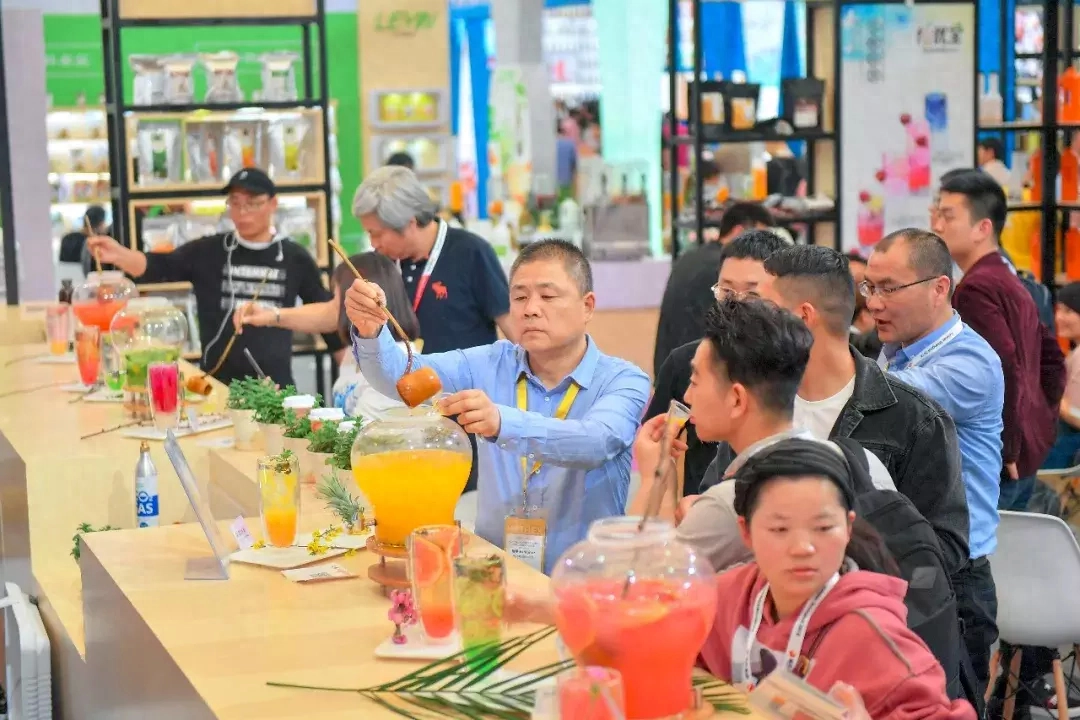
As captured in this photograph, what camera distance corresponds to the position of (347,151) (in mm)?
13719

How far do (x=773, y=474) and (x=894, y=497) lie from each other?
17.0 inches

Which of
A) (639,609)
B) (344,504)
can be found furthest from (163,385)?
(639,609)

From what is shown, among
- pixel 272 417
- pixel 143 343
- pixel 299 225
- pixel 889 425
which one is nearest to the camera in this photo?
pixel 889 425

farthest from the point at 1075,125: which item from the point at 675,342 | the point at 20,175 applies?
the point at 20,175

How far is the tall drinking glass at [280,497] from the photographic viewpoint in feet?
→ 9.16

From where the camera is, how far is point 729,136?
301 inches

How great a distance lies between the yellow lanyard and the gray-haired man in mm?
1877

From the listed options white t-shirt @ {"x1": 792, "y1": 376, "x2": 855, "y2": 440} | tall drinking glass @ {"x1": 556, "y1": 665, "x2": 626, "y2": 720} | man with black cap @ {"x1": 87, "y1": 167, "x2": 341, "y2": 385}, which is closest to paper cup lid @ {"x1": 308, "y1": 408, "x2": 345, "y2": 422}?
white t-shirt @ {"x1": 792, "y1": 376, "x2": 855, "y2": 440}

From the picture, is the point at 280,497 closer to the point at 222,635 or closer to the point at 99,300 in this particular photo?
the point at 222,635

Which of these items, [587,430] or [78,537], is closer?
[587,430]

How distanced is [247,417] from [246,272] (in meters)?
2.19

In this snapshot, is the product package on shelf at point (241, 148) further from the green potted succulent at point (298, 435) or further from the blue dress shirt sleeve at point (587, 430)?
the blue dress shirt sleeve at point (587, 430)

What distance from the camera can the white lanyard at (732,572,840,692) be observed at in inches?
81.1

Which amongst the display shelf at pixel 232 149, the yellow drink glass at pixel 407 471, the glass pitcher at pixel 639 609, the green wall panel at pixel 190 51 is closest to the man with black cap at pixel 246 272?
the display shelf at pixel 232 149
